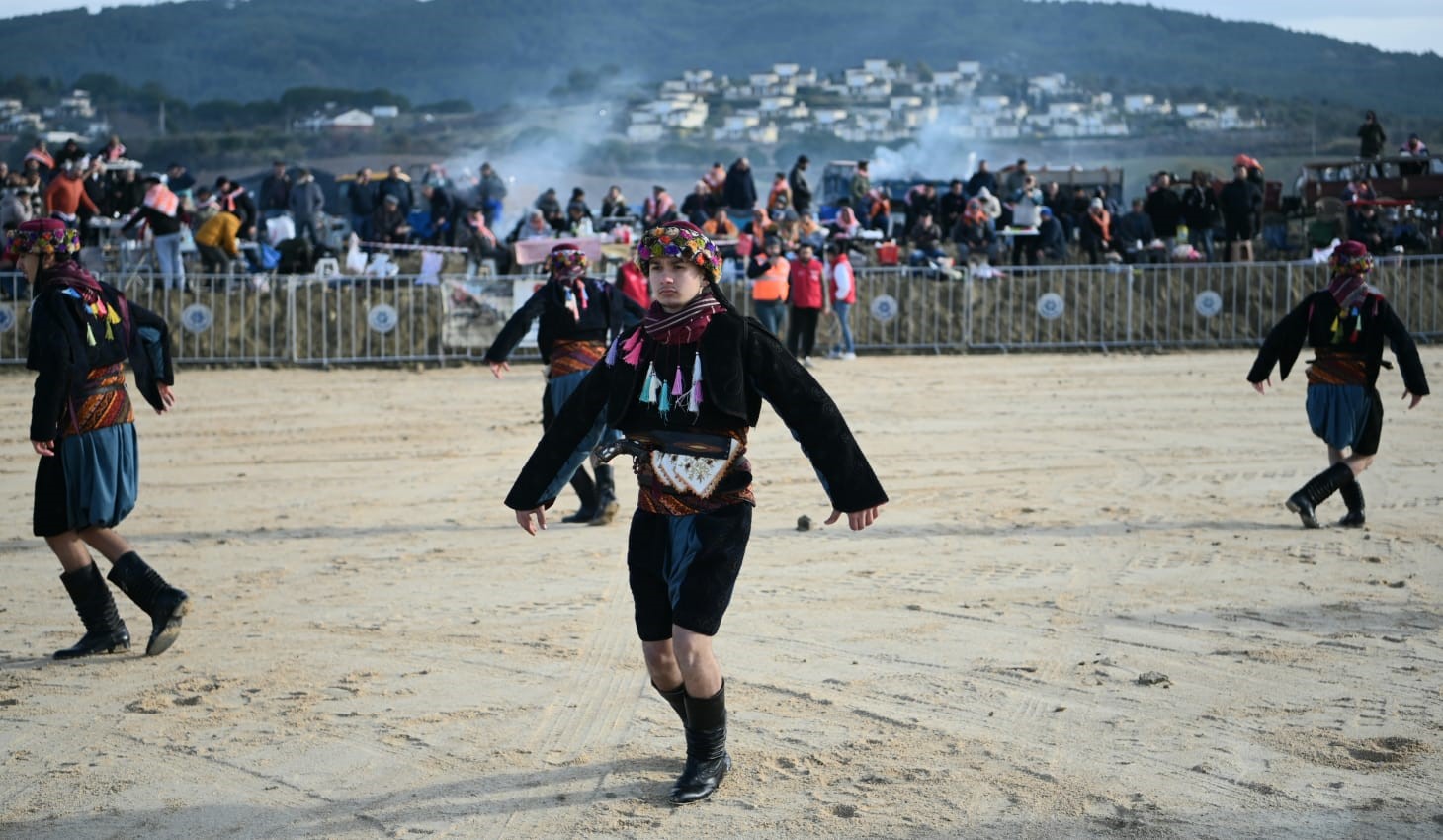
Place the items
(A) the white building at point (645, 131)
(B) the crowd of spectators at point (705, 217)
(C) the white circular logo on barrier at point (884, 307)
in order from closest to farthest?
(B) the crowd of spectators at point (705, 217) → (C) the white circular logo on barrier at point (884, 307) → (A) the white building at point (645, 131)

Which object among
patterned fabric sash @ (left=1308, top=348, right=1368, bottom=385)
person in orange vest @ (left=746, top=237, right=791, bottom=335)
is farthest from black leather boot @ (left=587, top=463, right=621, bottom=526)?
person in orange vest @ (left=746, top=237, right=791, bottom=335)

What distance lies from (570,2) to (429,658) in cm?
19893

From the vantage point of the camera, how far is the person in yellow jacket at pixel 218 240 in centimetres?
2148

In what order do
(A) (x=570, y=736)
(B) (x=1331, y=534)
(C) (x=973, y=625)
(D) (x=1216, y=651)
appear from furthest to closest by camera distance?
(B) (x=1331, y=534) < (C) (x=973, y=625) < (D) (x=1216, y=651) < (A) (x=570, y=736)

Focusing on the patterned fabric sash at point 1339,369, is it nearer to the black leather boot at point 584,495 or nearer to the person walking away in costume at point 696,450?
the black leather boot at point 584,495

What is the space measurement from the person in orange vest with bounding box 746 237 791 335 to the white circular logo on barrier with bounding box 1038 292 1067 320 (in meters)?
3.64

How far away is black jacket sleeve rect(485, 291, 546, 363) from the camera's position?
437 inches

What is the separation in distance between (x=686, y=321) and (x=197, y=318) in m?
16.2

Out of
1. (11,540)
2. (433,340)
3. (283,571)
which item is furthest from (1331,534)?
(433,340)

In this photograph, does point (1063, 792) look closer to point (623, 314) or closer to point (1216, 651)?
point (1216, 651)

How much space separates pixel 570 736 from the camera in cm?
670

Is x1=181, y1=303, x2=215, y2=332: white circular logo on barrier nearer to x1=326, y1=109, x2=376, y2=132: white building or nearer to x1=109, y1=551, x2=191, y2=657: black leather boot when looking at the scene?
x1=109, y1=551, x2=191, y2=657: black leather boot

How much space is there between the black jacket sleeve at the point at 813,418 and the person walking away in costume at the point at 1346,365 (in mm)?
5635

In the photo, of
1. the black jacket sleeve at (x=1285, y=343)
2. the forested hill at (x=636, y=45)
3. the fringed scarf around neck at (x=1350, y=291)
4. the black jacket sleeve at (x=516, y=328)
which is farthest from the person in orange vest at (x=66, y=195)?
the forested hill at (x=636, y=45)
